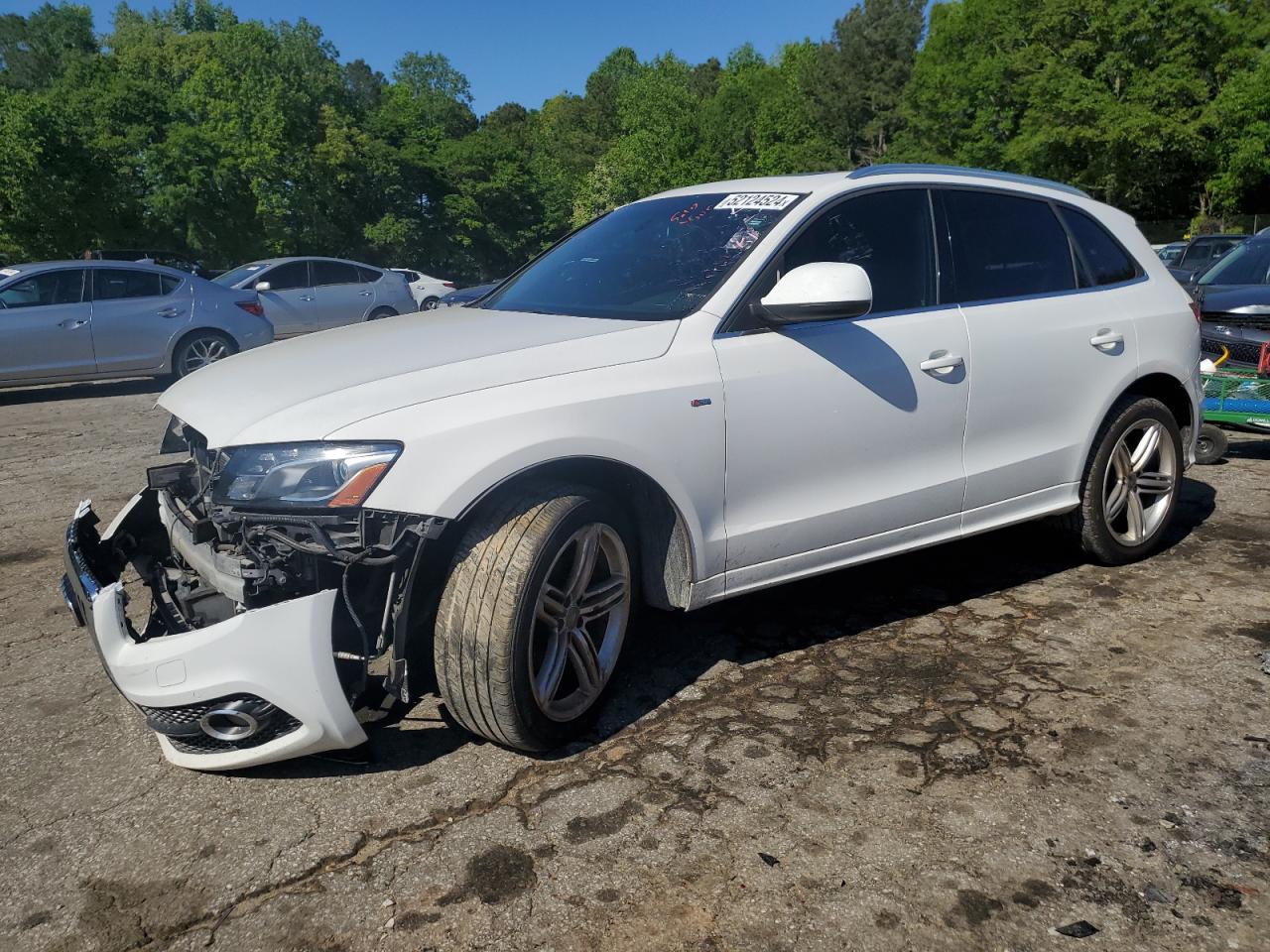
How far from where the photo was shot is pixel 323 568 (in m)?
2.71

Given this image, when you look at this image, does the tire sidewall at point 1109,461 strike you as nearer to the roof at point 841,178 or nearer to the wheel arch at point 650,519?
the roof at point 841,178

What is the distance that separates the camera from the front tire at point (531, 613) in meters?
2.78

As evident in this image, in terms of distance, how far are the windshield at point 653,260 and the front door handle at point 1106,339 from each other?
1.54 meters

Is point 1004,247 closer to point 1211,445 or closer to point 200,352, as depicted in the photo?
point 1211,445

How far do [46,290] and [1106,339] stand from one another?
34.7ft

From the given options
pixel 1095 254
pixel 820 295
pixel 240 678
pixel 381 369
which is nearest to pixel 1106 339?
pixel 1095 254

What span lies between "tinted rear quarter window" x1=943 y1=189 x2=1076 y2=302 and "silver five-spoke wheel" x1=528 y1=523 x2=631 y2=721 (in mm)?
1823

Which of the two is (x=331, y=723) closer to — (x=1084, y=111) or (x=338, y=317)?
(x=338, y=317)

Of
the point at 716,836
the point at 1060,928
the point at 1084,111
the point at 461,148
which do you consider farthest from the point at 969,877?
the point at 461,148

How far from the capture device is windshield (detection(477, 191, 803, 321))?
3.48 meters

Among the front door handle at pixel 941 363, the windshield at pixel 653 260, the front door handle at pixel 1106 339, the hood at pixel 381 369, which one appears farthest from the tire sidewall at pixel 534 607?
the front door handle at pixel 1106 339

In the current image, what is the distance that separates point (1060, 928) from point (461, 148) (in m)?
60.1

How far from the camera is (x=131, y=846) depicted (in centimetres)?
266

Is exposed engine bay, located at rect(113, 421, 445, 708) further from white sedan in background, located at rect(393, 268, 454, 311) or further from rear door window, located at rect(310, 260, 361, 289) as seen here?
A: white sedan in background, located at rect(393, 268, 454, 311)
